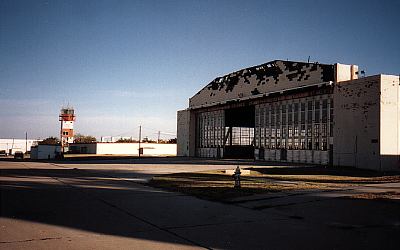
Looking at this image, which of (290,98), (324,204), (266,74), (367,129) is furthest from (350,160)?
(324,204)

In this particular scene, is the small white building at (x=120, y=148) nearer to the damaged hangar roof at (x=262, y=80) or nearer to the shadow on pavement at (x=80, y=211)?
the damaged hangar roof at (x=262, y=80)

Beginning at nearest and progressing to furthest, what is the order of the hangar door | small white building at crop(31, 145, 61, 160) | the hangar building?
the hangar building, the hangar door, small white building at crop(31, 145, 61, 160)

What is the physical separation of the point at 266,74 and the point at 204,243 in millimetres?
41412

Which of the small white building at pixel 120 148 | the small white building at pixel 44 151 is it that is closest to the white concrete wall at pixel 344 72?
the small white building at pixel 120 148

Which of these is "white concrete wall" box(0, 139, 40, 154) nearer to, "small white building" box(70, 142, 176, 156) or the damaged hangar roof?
"small white building" box(70, 142, 176, 156)

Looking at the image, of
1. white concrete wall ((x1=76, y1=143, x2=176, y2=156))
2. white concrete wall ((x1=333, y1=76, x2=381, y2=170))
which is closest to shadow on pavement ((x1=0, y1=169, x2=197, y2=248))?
white concrete wall ((x1=333, y1=76, x2=381, y2=170))

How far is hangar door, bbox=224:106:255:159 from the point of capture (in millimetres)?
55781

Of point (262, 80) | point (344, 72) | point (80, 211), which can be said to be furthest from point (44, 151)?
point (80, 211)

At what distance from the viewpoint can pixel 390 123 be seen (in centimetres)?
3027

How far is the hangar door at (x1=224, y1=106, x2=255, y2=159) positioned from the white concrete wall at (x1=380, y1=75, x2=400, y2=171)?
25390 millimetres

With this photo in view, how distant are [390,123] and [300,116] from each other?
1124 centimetres

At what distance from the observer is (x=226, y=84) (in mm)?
55406

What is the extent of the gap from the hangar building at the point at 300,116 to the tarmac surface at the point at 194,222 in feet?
64.3

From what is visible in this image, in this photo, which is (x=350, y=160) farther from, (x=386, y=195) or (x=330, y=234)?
(x=330, y=234)
